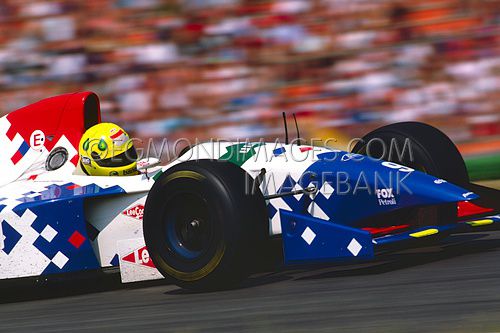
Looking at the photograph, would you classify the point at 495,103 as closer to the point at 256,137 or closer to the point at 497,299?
the point at 256,137

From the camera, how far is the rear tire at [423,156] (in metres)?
5.41

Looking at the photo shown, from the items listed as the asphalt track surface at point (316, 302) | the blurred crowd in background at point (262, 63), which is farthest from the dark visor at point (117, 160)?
the blurred crowd in background at point (262, 63)

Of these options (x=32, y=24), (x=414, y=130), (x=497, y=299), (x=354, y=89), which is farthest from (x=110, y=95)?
(x=497, y=299)

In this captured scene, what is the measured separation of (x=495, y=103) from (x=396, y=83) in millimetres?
1024

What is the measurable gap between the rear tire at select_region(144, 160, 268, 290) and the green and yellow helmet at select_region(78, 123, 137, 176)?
893 mm

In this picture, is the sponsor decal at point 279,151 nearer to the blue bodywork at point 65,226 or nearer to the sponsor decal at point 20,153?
the blue bodywork at point 65,226

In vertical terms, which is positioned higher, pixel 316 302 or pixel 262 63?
pixel 262 63

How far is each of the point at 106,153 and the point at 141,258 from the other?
0.95m

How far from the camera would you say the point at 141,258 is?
16.9ft

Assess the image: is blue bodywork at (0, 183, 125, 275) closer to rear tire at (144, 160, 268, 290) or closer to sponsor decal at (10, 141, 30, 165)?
rear tire at (144, 160, 268, 290)

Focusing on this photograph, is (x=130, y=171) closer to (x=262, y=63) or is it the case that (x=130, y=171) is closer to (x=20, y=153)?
(x=20, y=153)

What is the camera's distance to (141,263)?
16.9ft

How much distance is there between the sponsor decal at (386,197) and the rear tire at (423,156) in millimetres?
333

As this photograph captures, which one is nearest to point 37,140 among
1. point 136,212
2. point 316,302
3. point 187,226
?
point 136,212
